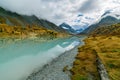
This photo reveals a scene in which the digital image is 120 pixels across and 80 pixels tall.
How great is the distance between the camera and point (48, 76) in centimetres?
3653

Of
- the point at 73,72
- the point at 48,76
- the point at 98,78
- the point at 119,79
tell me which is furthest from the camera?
the point at 73,72

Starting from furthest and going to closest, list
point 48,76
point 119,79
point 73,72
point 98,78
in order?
point 73,72 → point 48,76 → point 98,78 → point 119,79

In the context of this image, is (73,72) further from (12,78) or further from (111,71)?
(12,78)

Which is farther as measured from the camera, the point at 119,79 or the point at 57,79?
the point at 57,79

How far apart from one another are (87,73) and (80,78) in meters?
3.90

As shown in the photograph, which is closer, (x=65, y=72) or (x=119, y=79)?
(x=119, y=79)

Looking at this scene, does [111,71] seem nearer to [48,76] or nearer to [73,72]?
[73,72]

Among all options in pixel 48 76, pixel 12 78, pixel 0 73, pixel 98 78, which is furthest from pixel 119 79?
pixel 0 73

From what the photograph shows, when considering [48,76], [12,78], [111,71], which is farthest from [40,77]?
Answer: [111,71]

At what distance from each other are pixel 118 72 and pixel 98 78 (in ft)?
14.2

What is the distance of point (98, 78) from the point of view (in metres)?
34.2

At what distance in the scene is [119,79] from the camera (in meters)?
32.1

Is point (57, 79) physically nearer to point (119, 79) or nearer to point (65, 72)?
point (65, 72)

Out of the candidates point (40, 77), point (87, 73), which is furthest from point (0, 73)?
point (87, 73)
